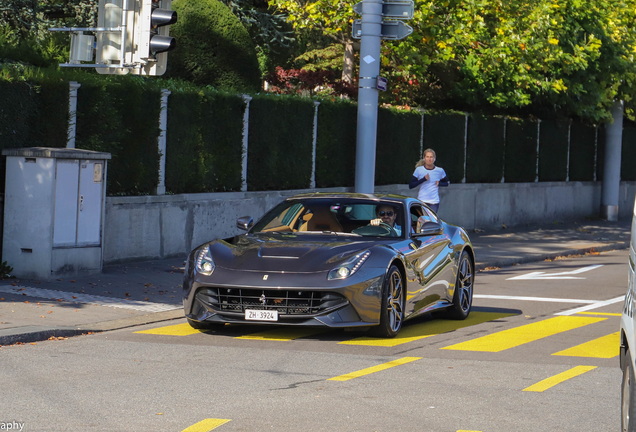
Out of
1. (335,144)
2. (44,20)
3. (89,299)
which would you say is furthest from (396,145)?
(89,299)

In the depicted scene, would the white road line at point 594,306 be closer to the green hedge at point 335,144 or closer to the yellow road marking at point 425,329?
the yellow road marking at point 425,329

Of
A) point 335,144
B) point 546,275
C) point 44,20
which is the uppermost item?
point 44,20

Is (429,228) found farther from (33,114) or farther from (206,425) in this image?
(33,114)

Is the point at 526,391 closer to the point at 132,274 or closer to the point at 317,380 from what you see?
the point at 317,380

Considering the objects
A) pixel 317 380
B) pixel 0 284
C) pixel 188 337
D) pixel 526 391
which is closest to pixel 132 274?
pixel 0 284

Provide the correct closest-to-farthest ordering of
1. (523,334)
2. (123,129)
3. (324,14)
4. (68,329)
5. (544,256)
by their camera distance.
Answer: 1. (68,329)
2. (523,334)
3. (123,129)
4. (544,256)
5. (324,14)

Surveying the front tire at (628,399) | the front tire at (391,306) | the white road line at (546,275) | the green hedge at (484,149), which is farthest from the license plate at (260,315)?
the green hedge at (484,149)

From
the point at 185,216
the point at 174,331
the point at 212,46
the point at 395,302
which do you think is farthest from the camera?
the point at 212,46

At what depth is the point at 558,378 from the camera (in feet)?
26.0

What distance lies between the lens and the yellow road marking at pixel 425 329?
9586mm

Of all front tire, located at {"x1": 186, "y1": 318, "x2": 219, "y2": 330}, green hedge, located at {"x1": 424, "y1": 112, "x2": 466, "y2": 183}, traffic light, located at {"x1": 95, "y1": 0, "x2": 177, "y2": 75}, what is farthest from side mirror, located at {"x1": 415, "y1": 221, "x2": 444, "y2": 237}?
green hedge, located at {"x1": 424, "y1": 112, "x2": 466, "y2": 183}

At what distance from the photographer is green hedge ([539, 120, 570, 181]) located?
31.0 meters

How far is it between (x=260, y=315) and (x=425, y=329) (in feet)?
6.97

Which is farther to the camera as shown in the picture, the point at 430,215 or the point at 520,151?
the point at 520,151
